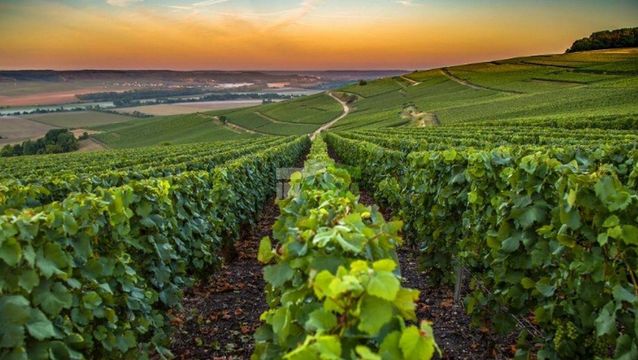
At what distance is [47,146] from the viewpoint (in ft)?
318

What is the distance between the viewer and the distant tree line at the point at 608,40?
127m

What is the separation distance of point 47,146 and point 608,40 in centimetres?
13802

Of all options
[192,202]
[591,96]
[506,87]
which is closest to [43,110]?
[506,87]

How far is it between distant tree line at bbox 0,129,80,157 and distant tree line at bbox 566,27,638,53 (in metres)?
130

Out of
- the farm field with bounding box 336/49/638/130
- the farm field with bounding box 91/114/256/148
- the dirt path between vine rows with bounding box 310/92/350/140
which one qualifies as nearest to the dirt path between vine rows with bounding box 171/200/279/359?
the farm field with bounding box 336/49/638/130

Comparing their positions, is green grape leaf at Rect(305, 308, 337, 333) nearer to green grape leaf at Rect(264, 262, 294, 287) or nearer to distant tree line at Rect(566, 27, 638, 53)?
green grape leaf at Rect(264, 262, 294, 287)

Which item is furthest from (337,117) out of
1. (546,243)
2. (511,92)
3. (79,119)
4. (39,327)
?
(39,327)

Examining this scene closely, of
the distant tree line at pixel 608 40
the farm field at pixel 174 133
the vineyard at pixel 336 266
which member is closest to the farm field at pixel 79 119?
the farm field at pixel 174 133

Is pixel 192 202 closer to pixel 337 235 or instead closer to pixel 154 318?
pixel 154 318

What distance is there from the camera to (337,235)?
272cm

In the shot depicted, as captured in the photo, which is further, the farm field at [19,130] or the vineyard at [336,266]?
the farm field at [19,130]

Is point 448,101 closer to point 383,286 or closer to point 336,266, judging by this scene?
point 336,266

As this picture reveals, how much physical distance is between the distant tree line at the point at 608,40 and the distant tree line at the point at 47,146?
130 m

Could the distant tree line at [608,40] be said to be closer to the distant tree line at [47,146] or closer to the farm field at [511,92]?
the farm field at [511,92]
